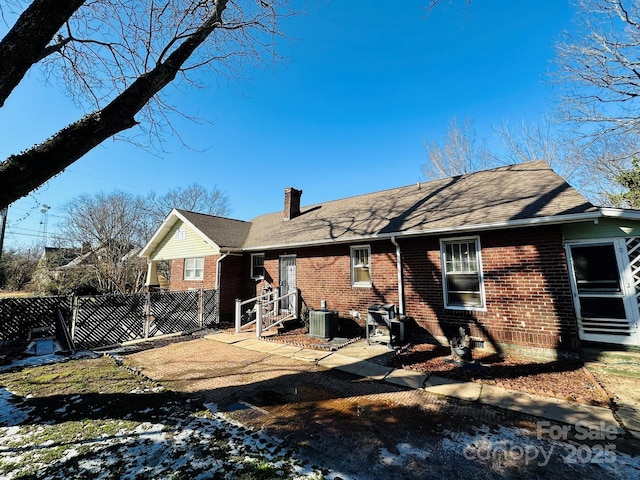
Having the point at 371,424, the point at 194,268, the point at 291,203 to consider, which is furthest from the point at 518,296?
the point at 194,268

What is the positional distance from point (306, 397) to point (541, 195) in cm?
783

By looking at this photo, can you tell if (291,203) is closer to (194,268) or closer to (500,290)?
(194,268)

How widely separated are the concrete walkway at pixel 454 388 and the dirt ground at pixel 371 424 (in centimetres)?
27

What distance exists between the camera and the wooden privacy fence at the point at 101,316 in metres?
8.23

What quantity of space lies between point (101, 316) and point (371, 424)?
9415 millimetres

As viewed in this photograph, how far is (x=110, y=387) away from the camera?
5.50 m

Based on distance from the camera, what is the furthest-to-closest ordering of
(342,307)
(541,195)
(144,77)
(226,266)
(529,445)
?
(226,266) < (342,307) < (541,195) < (144,77) < (529,445)

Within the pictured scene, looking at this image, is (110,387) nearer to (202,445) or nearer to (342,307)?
(202,445)

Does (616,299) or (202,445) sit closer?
(202,445)

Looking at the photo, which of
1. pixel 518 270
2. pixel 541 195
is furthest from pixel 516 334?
pixel 541 195

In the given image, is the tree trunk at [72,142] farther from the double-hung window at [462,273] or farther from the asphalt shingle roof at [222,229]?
the asphalt shingle roof at [222,229]

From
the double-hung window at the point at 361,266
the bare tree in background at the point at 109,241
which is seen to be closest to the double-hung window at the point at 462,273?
the double-hung window at the point at 361,266

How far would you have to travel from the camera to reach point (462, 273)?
307 inches

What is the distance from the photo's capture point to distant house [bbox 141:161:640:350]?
6.38 meters
